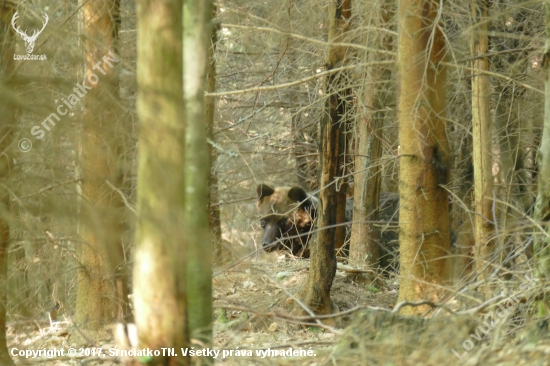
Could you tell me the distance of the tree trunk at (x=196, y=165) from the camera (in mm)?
4516

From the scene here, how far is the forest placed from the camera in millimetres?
4203

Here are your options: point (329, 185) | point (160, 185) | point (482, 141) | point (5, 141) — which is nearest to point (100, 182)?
point (5, 141)

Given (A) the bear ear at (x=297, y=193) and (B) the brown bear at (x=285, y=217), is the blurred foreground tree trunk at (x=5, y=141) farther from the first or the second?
(A) the bear ear at (x=297, y=193)

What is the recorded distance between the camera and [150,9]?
4.18 meters

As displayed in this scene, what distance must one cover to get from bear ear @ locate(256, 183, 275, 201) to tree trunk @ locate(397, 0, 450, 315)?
722cm

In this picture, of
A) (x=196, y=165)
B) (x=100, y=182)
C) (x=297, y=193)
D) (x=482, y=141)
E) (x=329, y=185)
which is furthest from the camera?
(x=297, y=193)

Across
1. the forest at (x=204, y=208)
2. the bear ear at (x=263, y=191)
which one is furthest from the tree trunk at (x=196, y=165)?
the bear ear at (x=263, y=191)

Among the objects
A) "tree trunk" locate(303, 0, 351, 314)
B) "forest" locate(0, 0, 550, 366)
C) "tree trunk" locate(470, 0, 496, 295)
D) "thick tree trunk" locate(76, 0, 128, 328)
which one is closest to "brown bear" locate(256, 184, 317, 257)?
"forest" locate(0, 0, 550, 366)

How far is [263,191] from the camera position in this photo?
14.4m

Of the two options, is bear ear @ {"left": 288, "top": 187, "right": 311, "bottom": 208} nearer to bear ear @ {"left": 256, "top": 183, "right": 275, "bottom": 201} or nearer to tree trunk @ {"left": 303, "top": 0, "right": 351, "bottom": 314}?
bear ear @ {"left": 256, "top": 183, "right": 275, "bottom": 201}

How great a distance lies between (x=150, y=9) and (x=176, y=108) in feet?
2.12

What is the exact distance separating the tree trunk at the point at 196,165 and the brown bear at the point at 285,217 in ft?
26.6

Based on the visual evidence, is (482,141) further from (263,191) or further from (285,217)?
(263,191)

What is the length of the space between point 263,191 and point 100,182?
7.17 m
